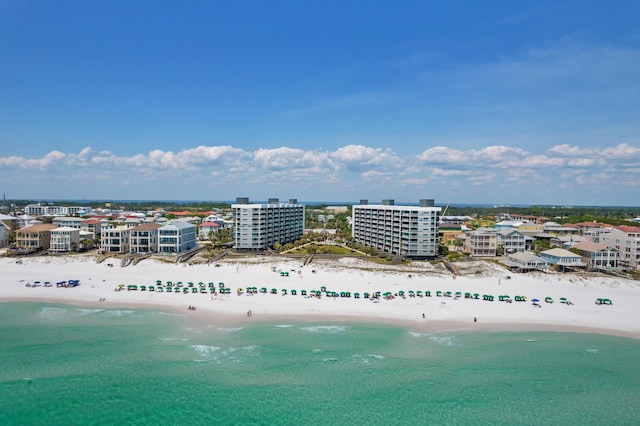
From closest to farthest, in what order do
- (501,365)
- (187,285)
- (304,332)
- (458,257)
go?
(501,365), (304,332), (187,285), (458,257)

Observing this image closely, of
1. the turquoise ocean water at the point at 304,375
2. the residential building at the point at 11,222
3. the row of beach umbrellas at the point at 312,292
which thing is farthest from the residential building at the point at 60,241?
the turquoise ocean water at the point at 304,375

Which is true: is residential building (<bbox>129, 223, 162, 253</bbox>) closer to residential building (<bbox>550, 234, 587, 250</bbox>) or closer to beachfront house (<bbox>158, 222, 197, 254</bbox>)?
beachfront house (<bbox>158, 222, 197, 254</bbox>)

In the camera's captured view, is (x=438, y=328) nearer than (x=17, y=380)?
No

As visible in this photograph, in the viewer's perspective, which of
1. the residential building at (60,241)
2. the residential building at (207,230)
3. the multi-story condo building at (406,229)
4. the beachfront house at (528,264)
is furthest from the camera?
the residential building at (207,230)

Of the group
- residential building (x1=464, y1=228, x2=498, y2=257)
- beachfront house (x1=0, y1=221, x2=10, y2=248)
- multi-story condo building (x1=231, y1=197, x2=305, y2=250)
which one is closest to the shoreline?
multi-story condo building (x1=231, y1=197, x2=305, y2=250)

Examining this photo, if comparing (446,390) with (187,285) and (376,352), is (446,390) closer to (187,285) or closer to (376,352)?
(376,352)

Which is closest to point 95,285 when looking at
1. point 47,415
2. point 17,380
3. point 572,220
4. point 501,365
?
point 17,380

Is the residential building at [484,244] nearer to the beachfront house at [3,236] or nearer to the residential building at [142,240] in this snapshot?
the residential building at [142,240]
